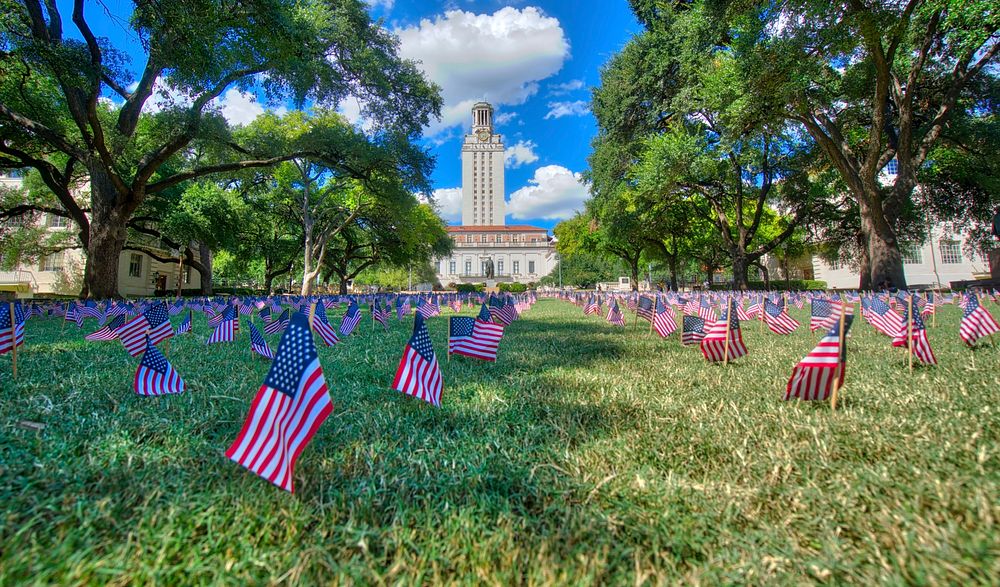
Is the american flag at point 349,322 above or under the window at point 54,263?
under

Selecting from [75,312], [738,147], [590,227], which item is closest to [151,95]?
[75,312]

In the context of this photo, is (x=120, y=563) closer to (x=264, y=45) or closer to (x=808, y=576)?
(x=808, y=576)

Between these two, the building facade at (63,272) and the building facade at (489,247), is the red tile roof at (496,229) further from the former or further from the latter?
the building facade at (63,272)

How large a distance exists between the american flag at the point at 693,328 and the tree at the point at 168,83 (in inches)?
477

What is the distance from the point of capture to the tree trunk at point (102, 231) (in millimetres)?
13539

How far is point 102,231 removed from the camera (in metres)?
13.5

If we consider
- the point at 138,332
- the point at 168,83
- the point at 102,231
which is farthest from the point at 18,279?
the point at 138,332

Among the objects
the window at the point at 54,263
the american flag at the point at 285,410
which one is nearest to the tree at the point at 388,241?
the window at the point at 54,263

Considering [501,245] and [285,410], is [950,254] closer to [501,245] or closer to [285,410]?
[285,410]

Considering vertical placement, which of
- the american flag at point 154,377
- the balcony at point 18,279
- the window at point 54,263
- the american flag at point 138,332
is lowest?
the american flag at point 154,377

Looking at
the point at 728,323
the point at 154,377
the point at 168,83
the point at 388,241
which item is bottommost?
the point at 154,377

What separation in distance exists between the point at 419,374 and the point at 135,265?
39.7 m

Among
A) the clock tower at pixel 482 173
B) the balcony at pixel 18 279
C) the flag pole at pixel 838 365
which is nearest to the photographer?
the flag pole at pixel 838 365

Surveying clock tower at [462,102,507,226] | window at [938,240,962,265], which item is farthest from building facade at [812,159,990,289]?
clock tower at [462,102,507,226]
